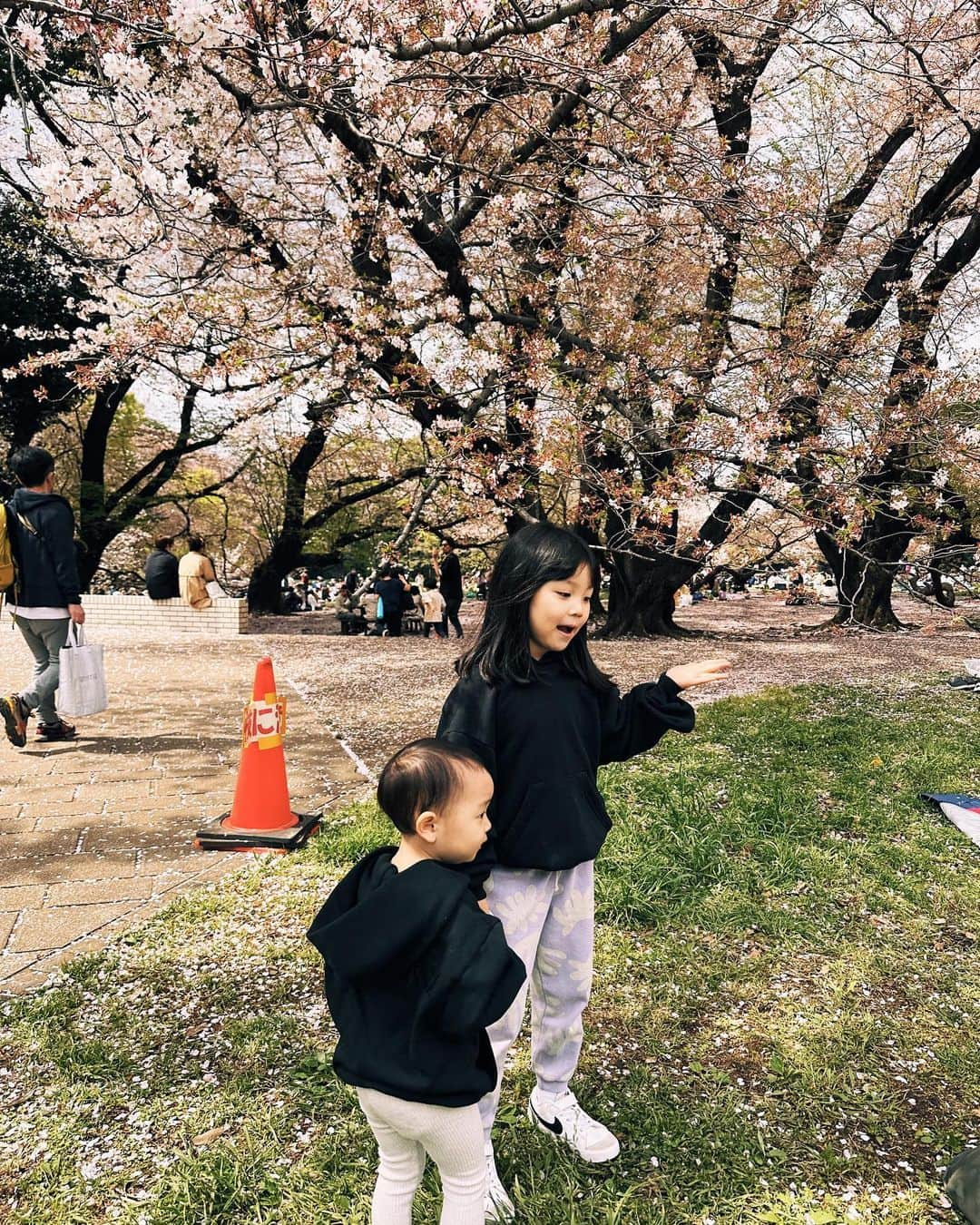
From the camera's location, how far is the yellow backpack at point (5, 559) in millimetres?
5440

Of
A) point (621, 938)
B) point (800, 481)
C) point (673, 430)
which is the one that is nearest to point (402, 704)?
point (673, 430)

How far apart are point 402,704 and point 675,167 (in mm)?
5187

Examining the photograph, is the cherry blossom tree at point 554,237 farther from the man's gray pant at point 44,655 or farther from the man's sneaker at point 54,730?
the man's sneaker at point 54,730

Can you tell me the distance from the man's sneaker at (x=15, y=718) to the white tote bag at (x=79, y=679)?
0.35 m

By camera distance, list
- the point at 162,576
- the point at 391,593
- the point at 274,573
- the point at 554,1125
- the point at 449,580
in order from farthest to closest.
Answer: the point at 274,573 < the point at 449,580 < the point at 391,593 < the point at 162,576 < the point at 554,1125

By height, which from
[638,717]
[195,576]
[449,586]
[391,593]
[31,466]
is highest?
[31,466]

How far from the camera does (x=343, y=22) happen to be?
467 centimetres

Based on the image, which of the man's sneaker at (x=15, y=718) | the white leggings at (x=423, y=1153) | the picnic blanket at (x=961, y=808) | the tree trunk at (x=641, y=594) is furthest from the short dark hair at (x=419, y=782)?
the tree trunk at (x=641, y=594)

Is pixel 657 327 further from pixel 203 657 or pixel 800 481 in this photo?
pixel 203 657

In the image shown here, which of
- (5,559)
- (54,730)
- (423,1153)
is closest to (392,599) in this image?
(54,730)

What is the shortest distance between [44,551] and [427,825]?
16.7 feet

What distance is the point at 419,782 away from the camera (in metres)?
1.50

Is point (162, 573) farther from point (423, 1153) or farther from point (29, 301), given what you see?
point (423, 1153)

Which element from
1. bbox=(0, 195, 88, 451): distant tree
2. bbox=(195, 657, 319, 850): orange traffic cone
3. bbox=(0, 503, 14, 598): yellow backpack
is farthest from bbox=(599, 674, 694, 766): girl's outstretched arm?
bbox=(0, 195, 88, 451): distant tree
